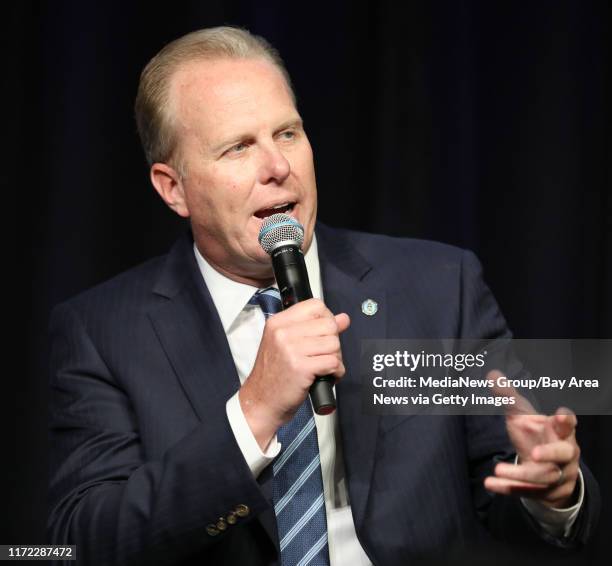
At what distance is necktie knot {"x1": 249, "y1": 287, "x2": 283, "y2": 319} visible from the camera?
1.71m

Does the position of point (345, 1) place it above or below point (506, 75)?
above

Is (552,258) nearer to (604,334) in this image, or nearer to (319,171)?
(604,334)

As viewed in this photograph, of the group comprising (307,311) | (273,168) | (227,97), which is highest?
(227,97)

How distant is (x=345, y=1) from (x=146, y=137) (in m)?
0.82

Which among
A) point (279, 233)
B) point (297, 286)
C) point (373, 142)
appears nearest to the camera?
point (297, 286)

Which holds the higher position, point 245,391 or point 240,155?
point 240,155

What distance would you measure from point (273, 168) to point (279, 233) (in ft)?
0.83

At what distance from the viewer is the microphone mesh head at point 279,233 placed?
140cm

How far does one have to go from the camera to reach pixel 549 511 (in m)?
1.36

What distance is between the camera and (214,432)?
56.9 inches

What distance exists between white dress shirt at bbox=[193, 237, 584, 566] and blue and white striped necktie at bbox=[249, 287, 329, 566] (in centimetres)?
4

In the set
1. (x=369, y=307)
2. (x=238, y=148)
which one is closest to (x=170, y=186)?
(x=238, y=148)

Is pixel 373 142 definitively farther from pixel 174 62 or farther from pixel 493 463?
pixel 493 463

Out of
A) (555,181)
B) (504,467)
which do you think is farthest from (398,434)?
(555,181)
